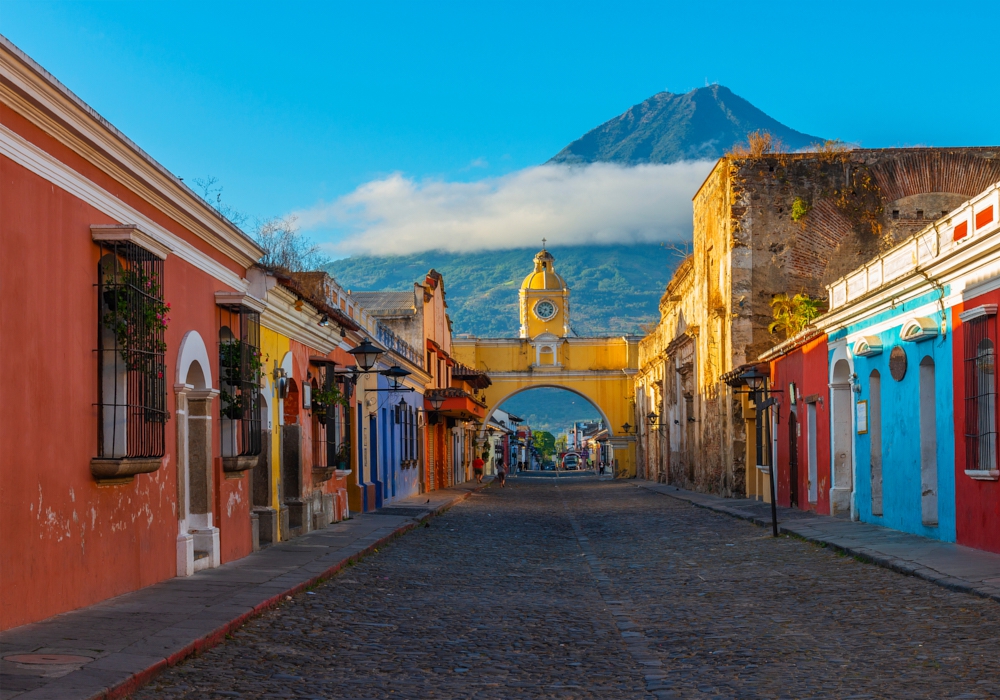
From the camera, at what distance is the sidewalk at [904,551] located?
8.83m

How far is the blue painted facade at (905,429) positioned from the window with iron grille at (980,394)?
2.15ft

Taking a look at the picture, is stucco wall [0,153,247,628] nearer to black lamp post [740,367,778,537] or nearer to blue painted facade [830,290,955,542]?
blue painted facade [830,290,955,542]

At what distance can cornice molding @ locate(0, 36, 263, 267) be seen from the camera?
6.33 meters

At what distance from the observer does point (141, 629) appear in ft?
Result: 21.4

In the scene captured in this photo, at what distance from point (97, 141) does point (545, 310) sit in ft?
200

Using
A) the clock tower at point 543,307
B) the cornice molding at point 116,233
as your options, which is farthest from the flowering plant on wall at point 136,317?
the clock tower at point 543,307

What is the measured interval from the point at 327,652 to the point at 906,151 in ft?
71.4

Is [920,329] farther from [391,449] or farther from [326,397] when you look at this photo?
[391,449]

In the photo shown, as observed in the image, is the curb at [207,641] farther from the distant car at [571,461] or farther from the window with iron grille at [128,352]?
the distant car at [571,461]

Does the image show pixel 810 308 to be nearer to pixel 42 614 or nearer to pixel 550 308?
pixel 42 614

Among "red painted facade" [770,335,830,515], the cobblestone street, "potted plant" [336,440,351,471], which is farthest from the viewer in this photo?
"potted plant" [336,440,351,471]

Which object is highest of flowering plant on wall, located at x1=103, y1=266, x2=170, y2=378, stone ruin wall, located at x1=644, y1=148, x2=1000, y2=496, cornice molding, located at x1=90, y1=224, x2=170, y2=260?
stone ruin wall, located at x1=644, y1=148, x2=1000, y2=496

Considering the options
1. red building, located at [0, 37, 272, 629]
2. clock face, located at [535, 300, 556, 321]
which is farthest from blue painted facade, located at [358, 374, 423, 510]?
clock face, located at [535, 300, 556, 321]

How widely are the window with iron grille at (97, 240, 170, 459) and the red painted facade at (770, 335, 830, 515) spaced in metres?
12.0
